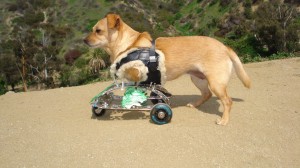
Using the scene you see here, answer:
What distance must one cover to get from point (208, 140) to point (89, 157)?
5.70ft

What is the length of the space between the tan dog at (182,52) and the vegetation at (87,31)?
8.14 m

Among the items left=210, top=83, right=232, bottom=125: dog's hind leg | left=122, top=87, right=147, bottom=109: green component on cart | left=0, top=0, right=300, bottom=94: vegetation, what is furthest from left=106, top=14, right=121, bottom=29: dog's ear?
left=0, top=0, right=300, bottom=94: vegetation

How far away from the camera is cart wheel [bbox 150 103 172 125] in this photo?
18.0ft

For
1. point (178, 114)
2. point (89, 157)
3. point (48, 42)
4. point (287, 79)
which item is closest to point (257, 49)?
point (48, 42)

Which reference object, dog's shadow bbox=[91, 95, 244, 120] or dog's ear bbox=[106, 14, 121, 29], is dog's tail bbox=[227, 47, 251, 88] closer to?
dog's shadow bbox=[91, 95, 244, 120]

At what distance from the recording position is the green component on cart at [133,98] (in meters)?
5.67

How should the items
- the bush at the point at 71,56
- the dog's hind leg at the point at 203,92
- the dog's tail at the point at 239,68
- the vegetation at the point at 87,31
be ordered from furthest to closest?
1. the bush at the point at 71,56
2. the vegetation at the point at 87,31
3. the dog's hind leg at the point at 203,92
4. the dog's tail at the point at 239,68

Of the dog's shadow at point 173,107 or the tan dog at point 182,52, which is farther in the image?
the dog's shadow at point 173,107

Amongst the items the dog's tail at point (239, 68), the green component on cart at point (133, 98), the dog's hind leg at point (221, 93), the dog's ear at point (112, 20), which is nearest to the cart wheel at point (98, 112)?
the green component on cart at point (133, 98)

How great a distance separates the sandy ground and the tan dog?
2.17ft

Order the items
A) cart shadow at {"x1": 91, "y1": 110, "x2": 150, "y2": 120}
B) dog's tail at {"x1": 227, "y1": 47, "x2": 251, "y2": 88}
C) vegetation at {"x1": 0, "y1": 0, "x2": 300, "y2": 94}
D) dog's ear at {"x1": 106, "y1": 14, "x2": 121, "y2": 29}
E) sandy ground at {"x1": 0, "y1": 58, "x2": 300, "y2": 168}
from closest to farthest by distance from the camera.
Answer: sandy ground at {"x1": 0, "y1": 58, "x2": 300, "y2": 168} → dog's ear at {"x1": 106, "y1": 14, "x2": 121, "y2": 29} → dog's tail at {"x1": 227, "y1": 47, "x2": 251, "y2": 88} → cart shadow at {"x1": 91, "y1": 110, "x2": 150, "y2": 120} → vegetation at {"x1": 0, "y1": 0, "x2": 300, "y2": 94}

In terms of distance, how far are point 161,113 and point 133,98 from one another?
57cm

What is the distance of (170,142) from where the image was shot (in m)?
4.87

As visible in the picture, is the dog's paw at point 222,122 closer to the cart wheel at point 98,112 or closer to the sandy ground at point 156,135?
the sandy ground at point 156,135
